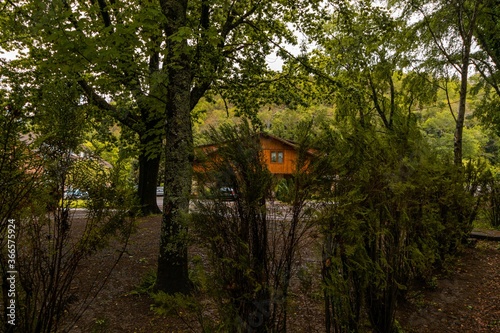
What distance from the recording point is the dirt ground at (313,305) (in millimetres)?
3883

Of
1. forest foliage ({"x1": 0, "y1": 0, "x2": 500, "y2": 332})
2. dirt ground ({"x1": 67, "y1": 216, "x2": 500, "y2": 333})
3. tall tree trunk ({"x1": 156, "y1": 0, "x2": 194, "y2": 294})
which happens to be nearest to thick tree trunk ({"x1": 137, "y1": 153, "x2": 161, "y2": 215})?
dirt ground ({"x1": 67, "y1": 216, "x2": 500, "y2": 333})

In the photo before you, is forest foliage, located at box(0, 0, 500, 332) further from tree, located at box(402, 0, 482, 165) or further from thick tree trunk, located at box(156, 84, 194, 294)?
tree, located at box(402, 0, 482, 165)

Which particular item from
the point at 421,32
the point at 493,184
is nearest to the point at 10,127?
the point at 493,184

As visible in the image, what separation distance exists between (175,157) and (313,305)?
2863 mm

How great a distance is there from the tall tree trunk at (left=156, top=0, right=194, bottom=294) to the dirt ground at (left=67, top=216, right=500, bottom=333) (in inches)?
19.1

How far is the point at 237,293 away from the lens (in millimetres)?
2260

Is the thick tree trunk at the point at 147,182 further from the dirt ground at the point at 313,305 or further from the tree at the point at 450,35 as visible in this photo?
the tree at the point at 450,35

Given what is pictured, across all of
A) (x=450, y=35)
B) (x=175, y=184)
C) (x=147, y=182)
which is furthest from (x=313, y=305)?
(x=450, y=35)

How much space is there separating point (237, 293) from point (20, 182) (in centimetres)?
190

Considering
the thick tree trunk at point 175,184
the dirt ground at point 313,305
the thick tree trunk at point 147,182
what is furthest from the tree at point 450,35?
the thick tree trunk at point 147,182

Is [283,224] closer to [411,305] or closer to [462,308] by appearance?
[411,305]

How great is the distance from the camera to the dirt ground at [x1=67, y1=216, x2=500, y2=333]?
3.88 metres

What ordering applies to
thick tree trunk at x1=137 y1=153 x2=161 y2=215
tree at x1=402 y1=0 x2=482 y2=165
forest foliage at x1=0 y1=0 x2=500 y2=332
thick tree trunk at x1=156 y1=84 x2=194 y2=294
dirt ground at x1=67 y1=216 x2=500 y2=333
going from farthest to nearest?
thick tree trunk at x1=137 y1=153 x2=161 y2=215
tree at x1=402 y1=0 x2=482 y2=165
thick tree trunk at x1=156 y1=84 x2=194 y2=294
dirt ground at x1=67 y1=216 x2=500 y2=333
forest foliage at x1=0 y1=0 x2=500 y2=332

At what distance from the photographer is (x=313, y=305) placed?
4383mm
